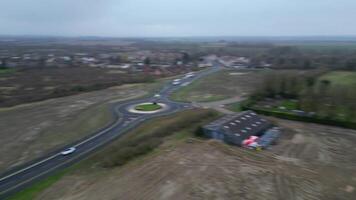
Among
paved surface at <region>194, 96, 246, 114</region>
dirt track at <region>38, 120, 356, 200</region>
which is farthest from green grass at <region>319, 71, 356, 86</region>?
dirt track at <region>38, 120, 356, 200</region>

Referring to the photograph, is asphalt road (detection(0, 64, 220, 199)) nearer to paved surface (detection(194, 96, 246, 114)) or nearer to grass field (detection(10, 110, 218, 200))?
grass field (detection(10, 110, 218, 200))

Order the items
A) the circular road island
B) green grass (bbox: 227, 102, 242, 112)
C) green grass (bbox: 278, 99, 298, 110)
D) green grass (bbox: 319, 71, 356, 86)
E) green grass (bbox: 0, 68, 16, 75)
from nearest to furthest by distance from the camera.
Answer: green grass (bbox: 278, 99, 298, 110) → green grass (bbox: 227, 102, 242, 112) → the circular road island → green grass (bbox: 319, 71, 356, 86) → green grass (bbox: 0, 68, 16, 75)

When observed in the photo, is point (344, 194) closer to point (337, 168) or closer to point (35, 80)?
point (337, 168)

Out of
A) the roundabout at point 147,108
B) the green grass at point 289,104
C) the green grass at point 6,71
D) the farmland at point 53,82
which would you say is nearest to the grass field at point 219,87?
the roundabout at point 147,108

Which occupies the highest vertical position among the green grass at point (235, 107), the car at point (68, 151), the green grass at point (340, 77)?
the green grass at point (340, 77)

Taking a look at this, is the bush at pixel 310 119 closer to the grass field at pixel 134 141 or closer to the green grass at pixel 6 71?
the grass field at pixel 134 141
